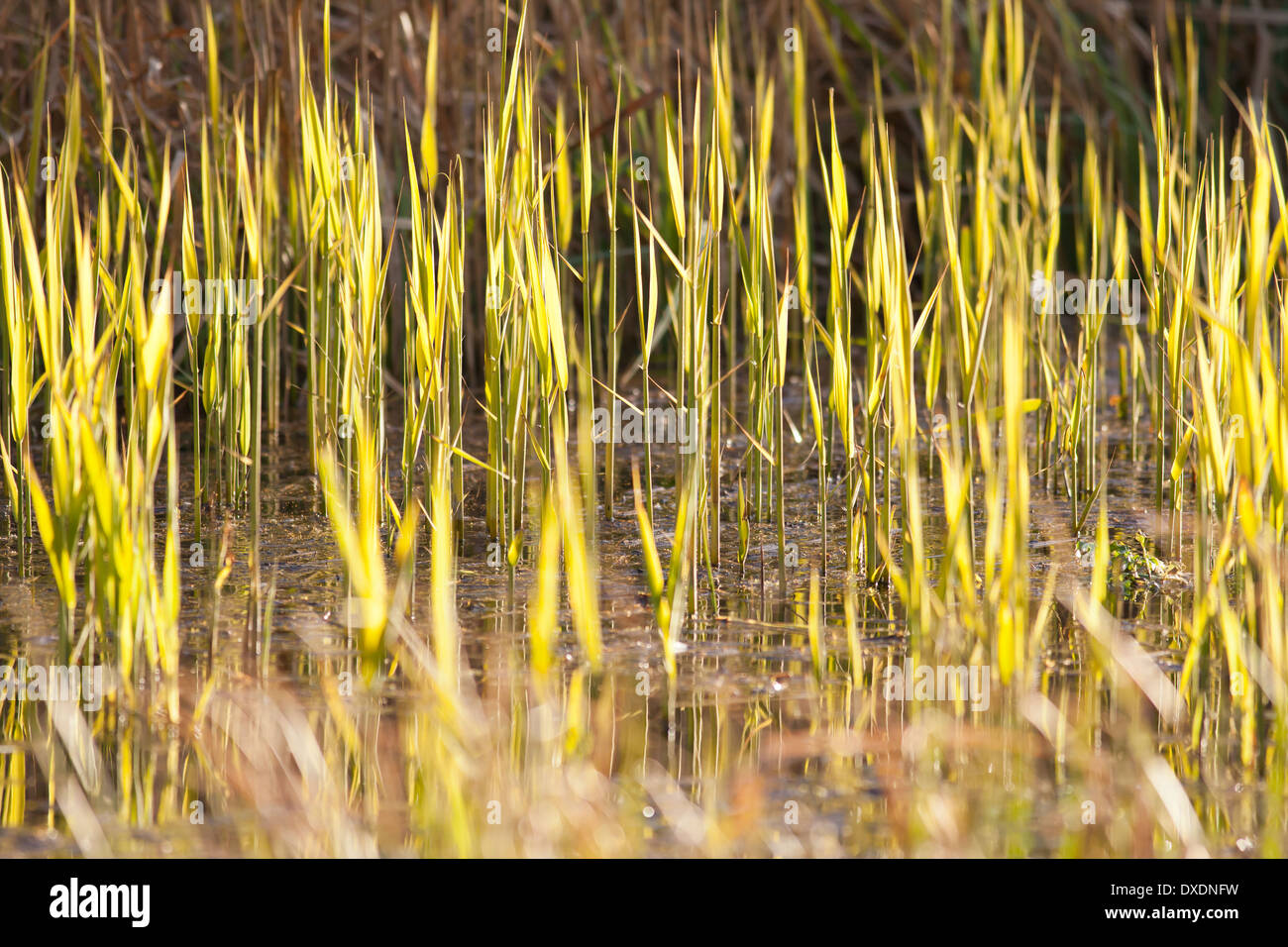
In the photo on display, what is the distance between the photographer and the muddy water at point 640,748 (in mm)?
1152

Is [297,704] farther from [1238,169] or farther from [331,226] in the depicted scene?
[1238,169]

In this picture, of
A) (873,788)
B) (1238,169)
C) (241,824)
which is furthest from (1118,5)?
(241,824)

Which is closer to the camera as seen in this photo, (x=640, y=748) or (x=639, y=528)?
(x=640, y=748)

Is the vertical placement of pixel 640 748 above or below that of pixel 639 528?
below

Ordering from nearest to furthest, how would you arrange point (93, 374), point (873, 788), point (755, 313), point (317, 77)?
point (873, 788) < point (93, 374) < point (755, 313) < point (317, 77)

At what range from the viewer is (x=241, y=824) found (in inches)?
46.4

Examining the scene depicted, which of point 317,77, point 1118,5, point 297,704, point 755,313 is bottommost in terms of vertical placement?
point 297,704

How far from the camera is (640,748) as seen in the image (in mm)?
1320

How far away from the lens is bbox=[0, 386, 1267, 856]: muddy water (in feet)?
3.78

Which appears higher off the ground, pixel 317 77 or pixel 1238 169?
pixel 317 77

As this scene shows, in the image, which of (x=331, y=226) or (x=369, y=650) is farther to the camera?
(x=331, y=226)
